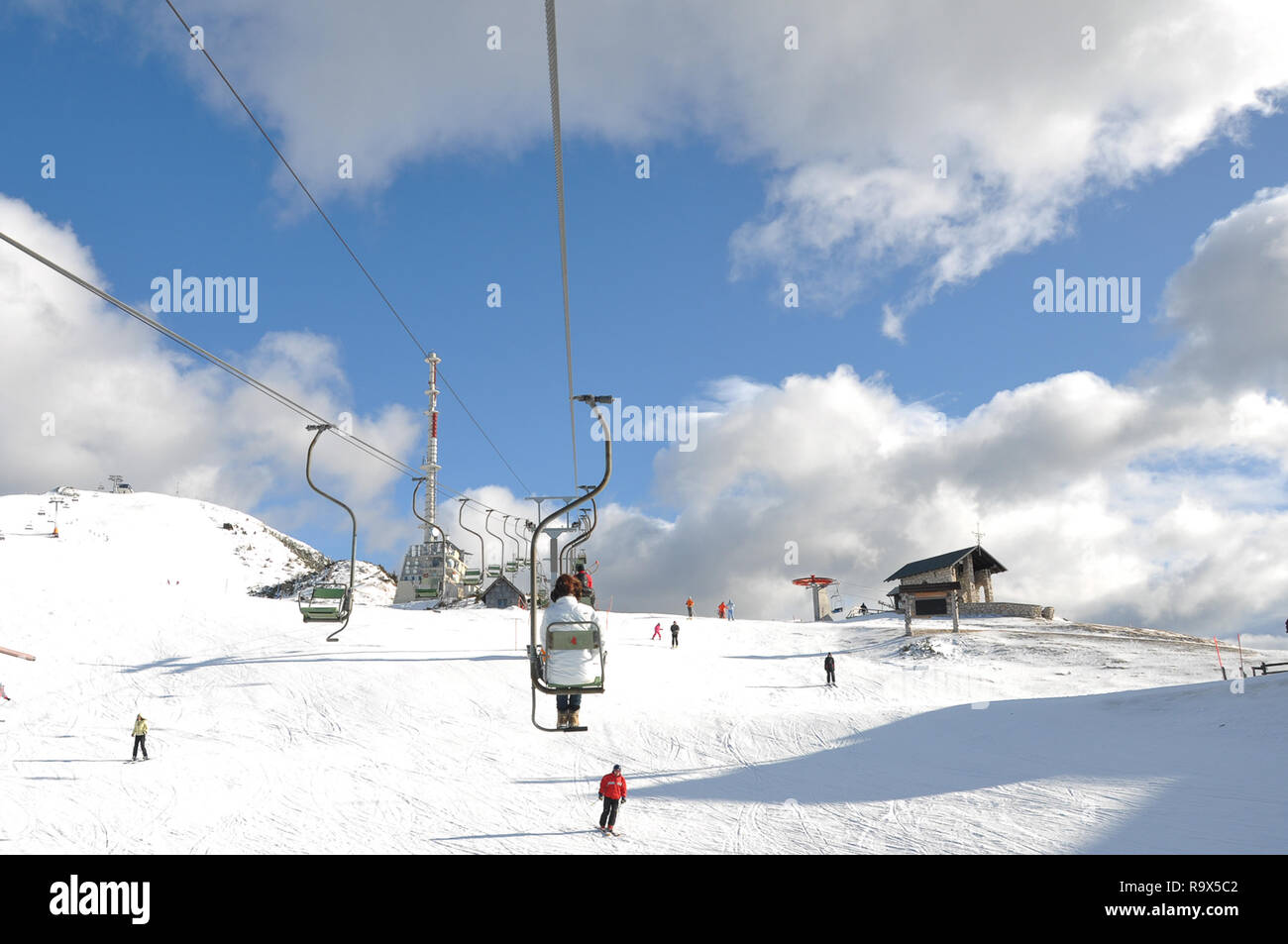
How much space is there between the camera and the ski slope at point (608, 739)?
16.6 meters

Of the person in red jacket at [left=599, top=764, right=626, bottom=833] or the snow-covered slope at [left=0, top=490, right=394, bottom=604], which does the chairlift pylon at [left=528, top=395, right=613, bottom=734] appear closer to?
the person in red jacket at [left=599, top=764, right=626, bottom=833]

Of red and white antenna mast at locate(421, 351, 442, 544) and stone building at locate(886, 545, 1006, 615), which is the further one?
red and white antenna mast at locate(421, 351, 442, 544)

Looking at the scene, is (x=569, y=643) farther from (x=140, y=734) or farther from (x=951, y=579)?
(x=951, y=579)

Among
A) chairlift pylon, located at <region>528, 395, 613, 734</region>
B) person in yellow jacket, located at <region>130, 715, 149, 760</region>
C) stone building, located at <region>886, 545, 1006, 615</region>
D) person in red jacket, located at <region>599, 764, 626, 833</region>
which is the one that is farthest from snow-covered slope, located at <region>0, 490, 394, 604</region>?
chairlift pylon, located at <region>528, 395, 613, 734</region>

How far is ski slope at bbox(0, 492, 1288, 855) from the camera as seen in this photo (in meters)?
16.6

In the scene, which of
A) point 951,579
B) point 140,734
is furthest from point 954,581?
point 140,734

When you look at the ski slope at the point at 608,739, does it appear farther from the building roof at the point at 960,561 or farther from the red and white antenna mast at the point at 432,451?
the red and white antenna mast at the point at 432,451

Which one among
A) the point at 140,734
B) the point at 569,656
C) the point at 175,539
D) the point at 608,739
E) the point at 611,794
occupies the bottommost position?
the point at 608,739

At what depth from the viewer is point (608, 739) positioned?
25.6 meters

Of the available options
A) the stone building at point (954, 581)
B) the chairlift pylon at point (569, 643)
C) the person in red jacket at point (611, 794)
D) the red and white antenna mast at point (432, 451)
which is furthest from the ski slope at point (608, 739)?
the red and white antenna mast at point (432, 451)

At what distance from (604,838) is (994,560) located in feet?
169
